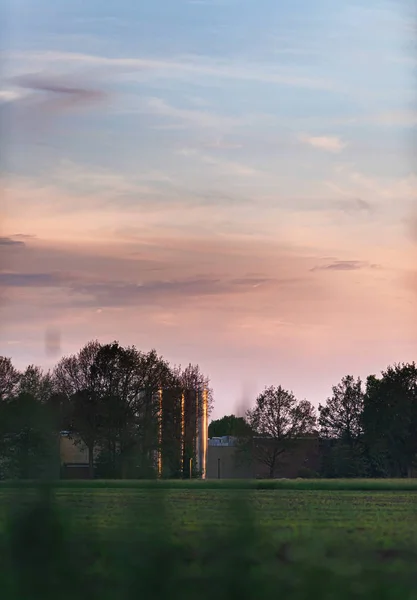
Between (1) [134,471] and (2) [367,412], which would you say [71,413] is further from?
(2) [367,412]

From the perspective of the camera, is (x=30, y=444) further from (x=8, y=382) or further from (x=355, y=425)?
(x=355, y=425)

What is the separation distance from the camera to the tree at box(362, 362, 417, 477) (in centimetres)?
9369

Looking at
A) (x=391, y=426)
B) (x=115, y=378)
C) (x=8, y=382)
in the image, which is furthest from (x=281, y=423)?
(x=8, y=382)

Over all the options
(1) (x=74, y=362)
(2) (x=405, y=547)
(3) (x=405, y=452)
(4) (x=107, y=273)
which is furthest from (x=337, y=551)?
(3) (x=405, y=452)

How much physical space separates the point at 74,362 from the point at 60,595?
6714 cm

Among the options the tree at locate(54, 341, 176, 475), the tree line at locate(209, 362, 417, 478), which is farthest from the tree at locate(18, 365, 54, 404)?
the tree line at locate(209, 362, 417, 478)

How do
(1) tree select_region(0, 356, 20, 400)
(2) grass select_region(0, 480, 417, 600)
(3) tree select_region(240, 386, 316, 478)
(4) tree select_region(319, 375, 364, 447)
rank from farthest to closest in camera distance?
1. (4) tree select_region(319, 375, 364, 447)
2. (3) tree select_region(240, 386, 316, 478)
3. (1) tree select_region(0, 356, 20, 400)
4. (2) grass select_region(0, 480, 417, 600)

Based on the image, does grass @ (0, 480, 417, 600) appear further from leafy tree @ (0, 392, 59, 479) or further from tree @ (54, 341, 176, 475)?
tree @ (54, 341, 176, 475)

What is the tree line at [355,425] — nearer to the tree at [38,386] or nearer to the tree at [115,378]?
the tree at [115,378]

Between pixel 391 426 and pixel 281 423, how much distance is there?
10346mm

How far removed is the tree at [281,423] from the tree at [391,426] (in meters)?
5.79

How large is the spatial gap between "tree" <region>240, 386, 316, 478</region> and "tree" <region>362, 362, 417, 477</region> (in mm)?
5788

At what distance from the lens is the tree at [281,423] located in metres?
93.4

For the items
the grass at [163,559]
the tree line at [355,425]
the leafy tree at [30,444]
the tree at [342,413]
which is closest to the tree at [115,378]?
the tree line at [355,425]
